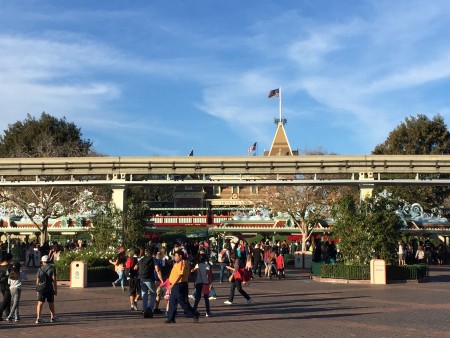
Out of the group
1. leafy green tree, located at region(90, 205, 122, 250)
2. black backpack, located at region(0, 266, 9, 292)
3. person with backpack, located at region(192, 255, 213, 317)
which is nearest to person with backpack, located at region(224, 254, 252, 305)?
person with backpack, located at region(192, 255, 213, 317)

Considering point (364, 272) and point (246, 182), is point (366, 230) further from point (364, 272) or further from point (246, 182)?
point (246, 182)

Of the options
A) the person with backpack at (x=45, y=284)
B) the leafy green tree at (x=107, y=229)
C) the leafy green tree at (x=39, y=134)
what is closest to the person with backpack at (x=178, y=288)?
the person with backpack at (x=45, y=284)

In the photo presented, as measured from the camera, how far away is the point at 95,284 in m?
25.1

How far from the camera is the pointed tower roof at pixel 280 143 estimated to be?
82.9m

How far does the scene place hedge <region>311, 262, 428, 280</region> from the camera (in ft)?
85.8

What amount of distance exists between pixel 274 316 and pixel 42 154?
36.4 m

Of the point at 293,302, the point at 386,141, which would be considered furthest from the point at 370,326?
the point at 386,141

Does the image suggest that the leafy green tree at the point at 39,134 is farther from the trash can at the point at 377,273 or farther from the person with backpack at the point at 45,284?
the person with backpack at the point at 45,284

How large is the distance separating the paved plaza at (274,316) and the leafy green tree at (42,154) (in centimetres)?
2165

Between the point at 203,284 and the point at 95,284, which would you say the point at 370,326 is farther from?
the point at 95,284

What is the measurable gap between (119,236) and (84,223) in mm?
17740

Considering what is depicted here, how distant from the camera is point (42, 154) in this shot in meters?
48.8

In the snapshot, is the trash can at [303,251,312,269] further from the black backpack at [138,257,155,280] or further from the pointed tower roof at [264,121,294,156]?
the pointed tower roof at [264,121,294,156]

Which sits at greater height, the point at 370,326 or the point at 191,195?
the point at 191,195
